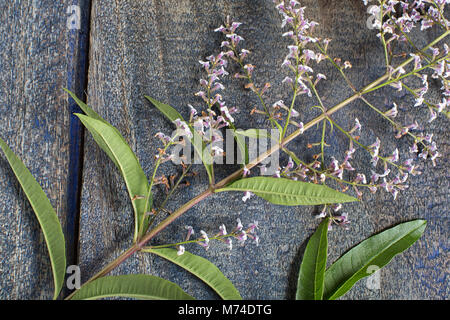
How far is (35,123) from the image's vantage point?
2.00ft

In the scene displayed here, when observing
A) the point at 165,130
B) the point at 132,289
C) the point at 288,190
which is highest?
the point at 165,130

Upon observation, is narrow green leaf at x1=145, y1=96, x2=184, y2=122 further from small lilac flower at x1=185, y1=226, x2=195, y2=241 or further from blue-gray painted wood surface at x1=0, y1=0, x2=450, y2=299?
small lilac flower at x1=185, y1=226, x2=195, y2=241

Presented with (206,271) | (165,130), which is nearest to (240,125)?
(165,130)


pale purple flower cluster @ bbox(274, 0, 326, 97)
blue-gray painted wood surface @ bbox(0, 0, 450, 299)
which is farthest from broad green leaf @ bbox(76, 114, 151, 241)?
pale purple flower cluster @ bbox(274, 0, 326, 97)

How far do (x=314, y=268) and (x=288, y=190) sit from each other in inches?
5.5

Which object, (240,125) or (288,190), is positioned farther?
(240,125)

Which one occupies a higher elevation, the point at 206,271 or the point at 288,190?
the point at 288,190

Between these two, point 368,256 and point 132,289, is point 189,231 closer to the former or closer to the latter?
point 132,289

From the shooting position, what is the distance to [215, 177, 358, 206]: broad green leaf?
1.73 feet

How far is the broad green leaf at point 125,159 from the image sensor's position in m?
0.53

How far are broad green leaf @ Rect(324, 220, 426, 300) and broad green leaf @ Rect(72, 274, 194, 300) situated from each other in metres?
0.22

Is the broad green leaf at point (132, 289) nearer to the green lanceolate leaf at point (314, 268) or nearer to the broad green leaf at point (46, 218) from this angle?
the broad green leaf at point (46, 218)

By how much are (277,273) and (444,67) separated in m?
0.39
